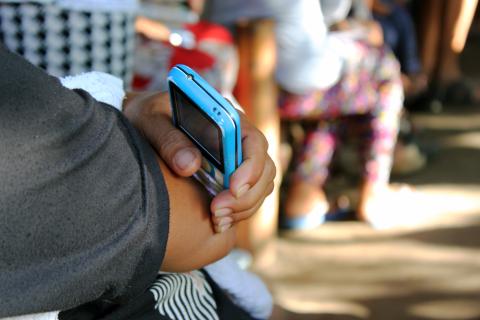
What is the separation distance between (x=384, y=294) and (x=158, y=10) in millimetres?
1361

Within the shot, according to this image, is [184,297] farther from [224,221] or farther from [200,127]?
[200,127]

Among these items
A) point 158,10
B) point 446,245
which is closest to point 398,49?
point 446,245

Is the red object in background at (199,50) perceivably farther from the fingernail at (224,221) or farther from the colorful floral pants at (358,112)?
the fingernail at (224,221)

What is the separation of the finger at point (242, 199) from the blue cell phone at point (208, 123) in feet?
0.07

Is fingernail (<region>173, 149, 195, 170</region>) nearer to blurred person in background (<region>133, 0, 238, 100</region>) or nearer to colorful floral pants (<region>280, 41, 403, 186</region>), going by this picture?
blurred person in background (<region>133, 0, 238, 100</region>)

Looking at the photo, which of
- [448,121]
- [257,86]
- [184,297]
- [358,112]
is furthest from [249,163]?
[448,121]

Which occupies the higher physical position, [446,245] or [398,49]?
[398,49]

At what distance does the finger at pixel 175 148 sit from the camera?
85 centimetres

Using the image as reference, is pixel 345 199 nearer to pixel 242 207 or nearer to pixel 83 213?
pixel 242 207

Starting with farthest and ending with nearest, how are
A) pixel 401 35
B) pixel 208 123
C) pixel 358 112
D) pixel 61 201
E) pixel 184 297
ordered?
1. pixel 401 35
2. pixel 358 112
3. pixel 184 297
4. pixel 208 123
5. pixel 61 201

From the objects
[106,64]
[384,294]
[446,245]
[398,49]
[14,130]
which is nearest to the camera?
[14,130]

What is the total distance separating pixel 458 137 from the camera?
12.1 feet

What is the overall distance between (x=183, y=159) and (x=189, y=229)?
0.31ft

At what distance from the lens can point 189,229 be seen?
0.85m
